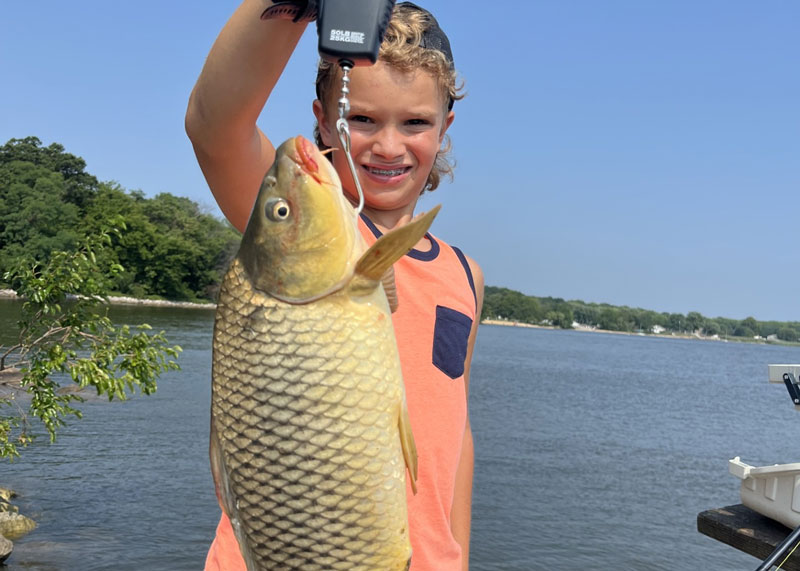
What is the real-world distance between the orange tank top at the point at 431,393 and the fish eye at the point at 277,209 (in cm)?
76

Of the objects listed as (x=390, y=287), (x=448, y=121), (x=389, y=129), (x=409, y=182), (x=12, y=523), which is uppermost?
(x=448, y=121)

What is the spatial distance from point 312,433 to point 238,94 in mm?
785

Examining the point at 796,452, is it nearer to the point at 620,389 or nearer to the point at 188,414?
the point at 620,389

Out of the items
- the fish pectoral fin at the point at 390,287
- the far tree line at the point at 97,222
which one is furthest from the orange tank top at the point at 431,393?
the far tree line at the point at 97,222

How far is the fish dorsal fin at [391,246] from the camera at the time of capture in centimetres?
110

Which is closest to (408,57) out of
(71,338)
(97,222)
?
(71,338)

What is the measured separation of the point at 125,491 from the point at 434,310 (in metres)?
15.2

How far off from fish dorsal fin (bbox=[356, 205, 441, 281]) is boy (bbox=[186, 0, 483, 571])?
0.57m

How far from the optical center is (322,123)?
2.19m

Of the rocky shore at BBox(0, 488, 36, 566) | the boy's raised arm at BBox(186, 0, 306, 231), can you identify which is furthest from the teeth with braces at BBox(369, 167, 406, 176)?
the rocky shore at BBox(0, 488, 36, 566)

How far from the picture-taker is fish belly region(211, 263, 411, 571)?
3.98 feet

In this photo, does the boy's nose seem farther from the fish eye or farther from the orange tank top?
the fish eye

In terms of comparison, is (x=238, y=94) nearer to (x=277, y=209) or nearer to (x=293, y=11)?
(x=293, y=11)

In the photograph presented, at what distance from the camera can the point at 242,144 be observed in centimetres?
165
